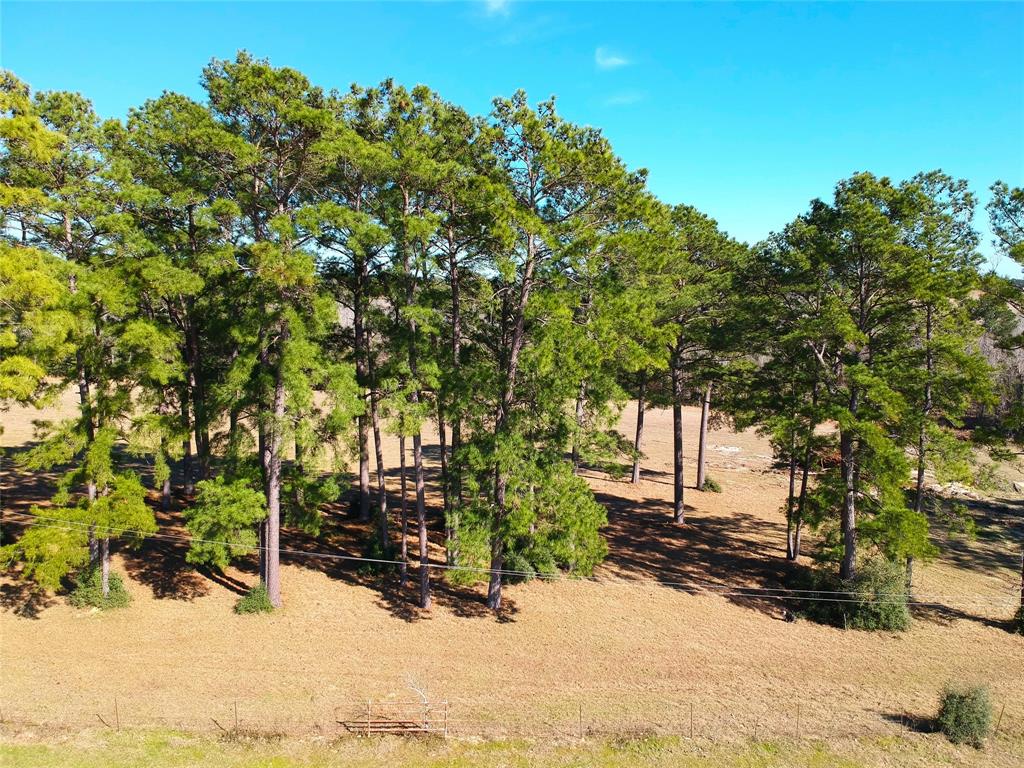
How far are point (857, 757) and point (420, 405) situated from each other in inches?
534

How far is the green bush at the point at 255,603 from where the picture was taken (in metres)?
18.0

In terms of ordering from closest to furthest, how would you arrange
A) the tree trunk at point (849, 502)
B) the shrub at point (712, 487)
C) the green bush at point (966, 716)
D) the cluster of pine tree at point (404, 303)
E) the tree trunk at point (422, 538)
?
the green bush at point (966, 716) → the cluster of pine tree at point (404, 303) → the tree trunk at point (422, 538) → the tree trunk at point (849, 502) → the shrub at point (712, 487)

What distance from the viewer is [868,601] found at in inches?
734

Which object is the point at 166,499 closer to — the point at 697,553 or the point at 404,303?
the point at 404,303

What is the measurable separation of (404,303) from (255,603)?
34.6ft

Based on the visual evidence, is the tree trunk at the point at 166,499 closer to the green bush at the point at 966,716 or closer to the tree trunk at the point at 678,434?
the tree trunk at the point at 678,434

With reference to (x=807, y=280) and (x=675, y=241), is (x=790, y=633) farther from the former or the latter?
(x=675, y=241)

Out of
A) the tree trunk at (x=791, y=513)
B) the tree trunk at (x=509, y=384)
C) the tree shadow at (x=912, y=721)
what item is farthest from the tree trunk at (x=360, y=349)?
the tree shadow at (x=912, y=721)

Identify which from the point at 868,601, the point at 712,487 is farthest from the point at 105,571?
the point at 712,487

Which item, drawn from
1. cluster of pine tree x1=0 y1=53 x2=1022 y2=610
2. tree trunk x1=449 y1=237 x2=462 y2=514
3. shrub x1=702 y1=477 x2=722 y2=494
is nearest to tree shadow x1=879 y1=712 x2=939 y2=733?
cluster of pine tree x1=0 y1=53 x2=1022 y2=610

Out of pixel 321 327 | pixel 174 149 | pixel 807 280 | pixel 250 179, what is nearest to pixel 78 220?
pixel 174 149

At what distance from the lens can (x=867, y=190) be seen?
1739 centimetres

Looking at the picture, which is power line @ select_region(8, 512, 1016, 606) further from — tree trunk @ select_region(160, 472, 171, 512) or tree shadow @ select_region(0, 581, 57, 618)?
tree trunk @ select_region(160, 472, 171, 512)

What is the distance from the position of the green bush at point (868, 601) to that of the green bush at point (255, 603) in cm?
1778
